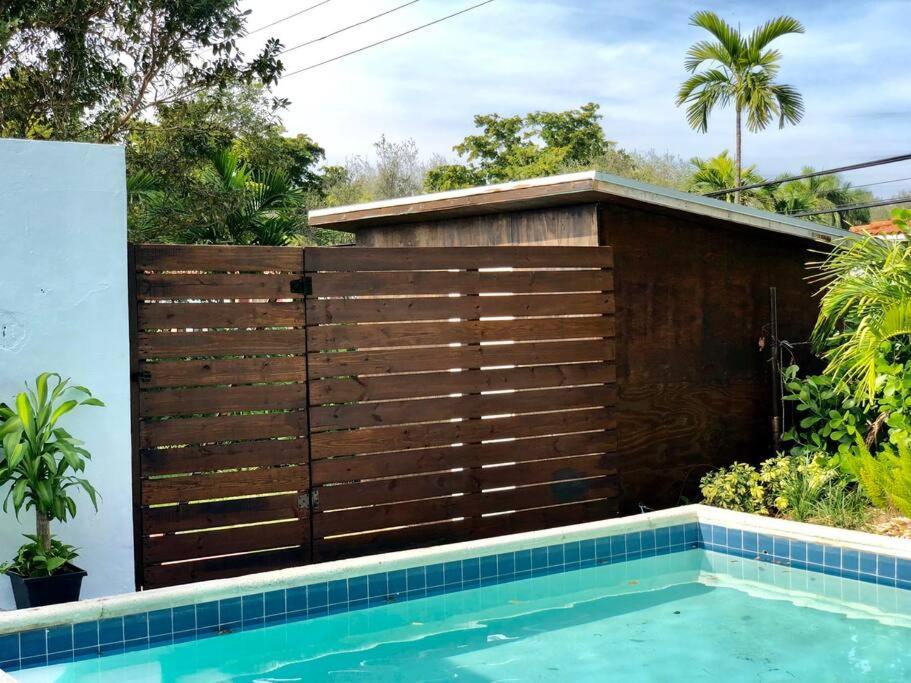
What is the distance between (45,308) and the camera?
532cm

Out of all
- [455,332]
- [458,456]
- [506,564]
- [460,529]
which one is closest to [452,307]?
[455,332]

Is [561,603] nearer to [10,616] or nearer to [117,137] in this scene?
[10,616]

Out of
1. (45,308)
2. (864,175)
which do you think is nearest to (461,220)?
(45,308)

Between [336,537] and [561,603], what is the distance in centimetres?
156

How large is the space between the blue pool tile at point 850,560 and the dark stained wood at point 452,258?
278 cm

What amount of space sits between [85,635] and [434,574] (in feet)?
6.86

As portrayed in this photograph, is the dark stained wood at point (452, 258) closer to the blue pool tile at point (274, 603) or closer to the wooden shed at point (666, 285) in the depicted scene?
the wooden shed at point (666, 285)

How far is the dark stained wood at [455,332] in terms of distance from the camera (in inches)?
249

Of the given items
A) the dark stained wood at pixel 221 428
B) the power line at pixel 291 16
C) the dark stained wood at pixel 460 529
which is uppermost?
the power line at pixel 291 16

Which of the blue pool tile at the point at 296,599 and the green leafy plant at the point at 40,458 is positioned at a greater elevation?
the green leafy plant at the point at 40,458

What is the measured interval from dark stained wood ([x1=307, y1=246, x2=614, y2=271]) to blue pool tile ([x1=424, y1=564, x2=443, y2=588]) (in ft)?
6.81

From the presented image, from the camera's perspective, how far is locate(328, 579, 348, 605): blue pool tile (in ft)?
18.2

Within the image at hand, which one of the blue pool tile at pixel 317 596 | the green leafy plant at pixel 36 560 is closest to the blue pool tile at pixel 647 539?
the blue pool tile at pixel 317 596

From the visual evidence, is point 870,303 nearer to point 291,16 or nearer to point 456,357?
point 456,357
